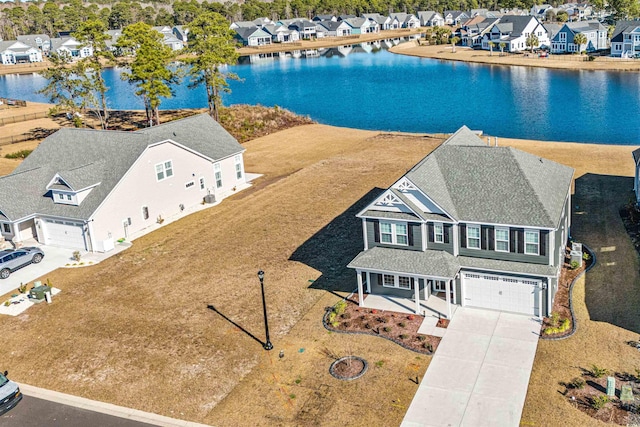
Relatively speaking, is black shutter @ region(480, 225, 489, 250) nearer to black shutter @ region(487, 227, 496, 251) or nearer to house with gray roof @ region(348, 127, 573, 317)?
house with gray roof @ region(348, 127, 573, 317)

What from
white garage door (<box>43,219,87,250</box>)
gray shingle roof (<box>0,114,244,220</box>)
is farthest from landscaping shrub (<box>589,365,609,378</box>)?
white garage door (<box>43,219,87,250</box>)

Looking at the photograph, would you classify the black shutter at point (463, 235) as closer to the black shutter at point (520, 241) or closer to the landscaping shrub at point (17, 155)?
the black shutter at point (520, 241)

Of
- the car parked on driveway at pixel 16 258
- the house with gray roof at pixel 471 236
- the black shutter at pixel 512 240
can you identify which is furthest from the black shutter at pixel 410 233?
the car parked on driveway at pixel 16 258

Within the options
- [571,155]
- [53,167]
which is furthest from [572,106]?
[53,167]

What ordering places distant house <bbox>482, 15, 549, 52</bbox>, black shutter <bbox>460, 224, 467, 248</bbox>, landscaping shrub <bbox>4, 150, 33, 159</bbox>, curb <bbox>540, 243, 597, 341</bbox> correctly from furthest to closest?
1. distant house <bbox>482, 15, 549, 52</bbox>
2. landscaping shrub <bbox>4, 150, 33, 159</bbox>
3. black shutter <bbox>460, 224, 467, 248</bbox>
4. curb <bbox>540, 243, 597, 341</bbox>

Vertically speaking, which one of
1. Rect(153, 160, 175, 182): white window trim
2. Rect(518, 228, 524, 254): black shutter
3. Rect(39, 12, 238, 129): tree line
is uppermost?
→ Rect(39, 12, 238, 129): tree line

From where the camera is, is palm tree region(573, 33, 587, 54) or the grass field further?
palm tree region(573, 33, 587, 54)
